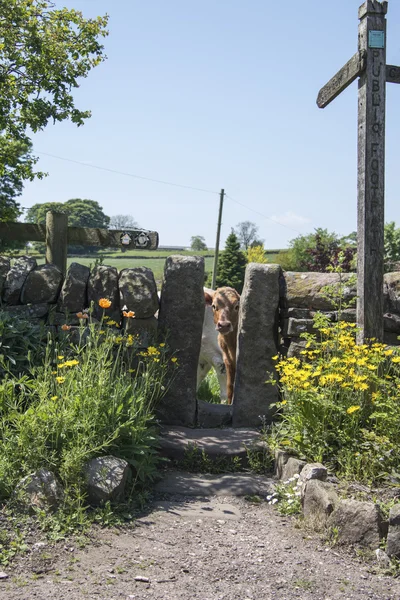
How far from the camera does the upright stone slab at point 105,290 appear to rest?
20.4ft

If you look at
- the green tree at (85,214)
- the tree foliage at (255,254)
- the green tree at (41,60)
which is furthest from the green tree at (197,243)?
the green tree at (41,60)

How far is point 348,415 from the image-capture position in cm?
481

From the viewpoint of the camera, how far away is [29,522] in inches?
155

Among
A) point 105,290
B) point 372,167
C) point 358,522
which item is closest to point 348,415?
point 358,522

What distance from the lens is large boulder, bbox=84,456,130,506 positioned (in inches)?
168

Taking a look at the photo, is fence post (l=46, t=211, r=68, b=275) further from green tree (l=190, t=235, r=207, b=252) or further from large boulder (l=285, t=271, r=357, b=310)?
green tree (l=190, t=235, r=207, b=252)

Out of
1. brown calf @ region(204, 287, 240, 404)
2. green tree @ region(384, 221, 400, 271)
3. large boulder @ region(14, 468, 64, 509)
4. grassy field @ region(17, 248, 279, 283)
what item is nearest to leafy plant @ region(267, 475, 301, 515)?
large boulder @ region(14, 468, 64, 509)

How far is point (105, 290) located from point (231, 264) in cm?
2242

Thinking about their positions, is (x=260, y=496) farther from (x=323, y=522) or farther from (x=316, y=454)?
(x=323, y=522)

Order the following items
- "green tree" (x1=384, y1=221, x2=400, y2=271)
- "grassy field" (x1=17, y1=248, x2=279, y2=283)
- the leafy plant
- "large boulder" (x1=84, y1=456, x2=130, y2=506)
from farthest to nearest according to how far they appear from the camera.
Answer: "grassy field" (x1=17, y1=248, x2=279, y2=283) → "green tree" (x1=384, y1=221, x2=400, y2=271) → the leafy plant → "large boulder" (x1=84, y1=456, x2=130, y2=506)

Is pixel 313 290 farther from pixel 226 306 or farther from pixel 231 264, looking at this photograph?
pixel 231 264

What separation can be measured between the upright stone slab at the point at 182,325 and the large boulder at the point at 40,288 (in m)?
1.07

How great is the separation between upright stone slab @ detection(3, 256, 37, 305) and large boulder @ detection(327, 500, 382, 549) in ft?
12.2

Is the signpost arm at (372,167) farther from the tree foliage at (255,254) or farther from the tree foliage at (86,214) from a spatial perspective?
the tree foliage at (86,214)
